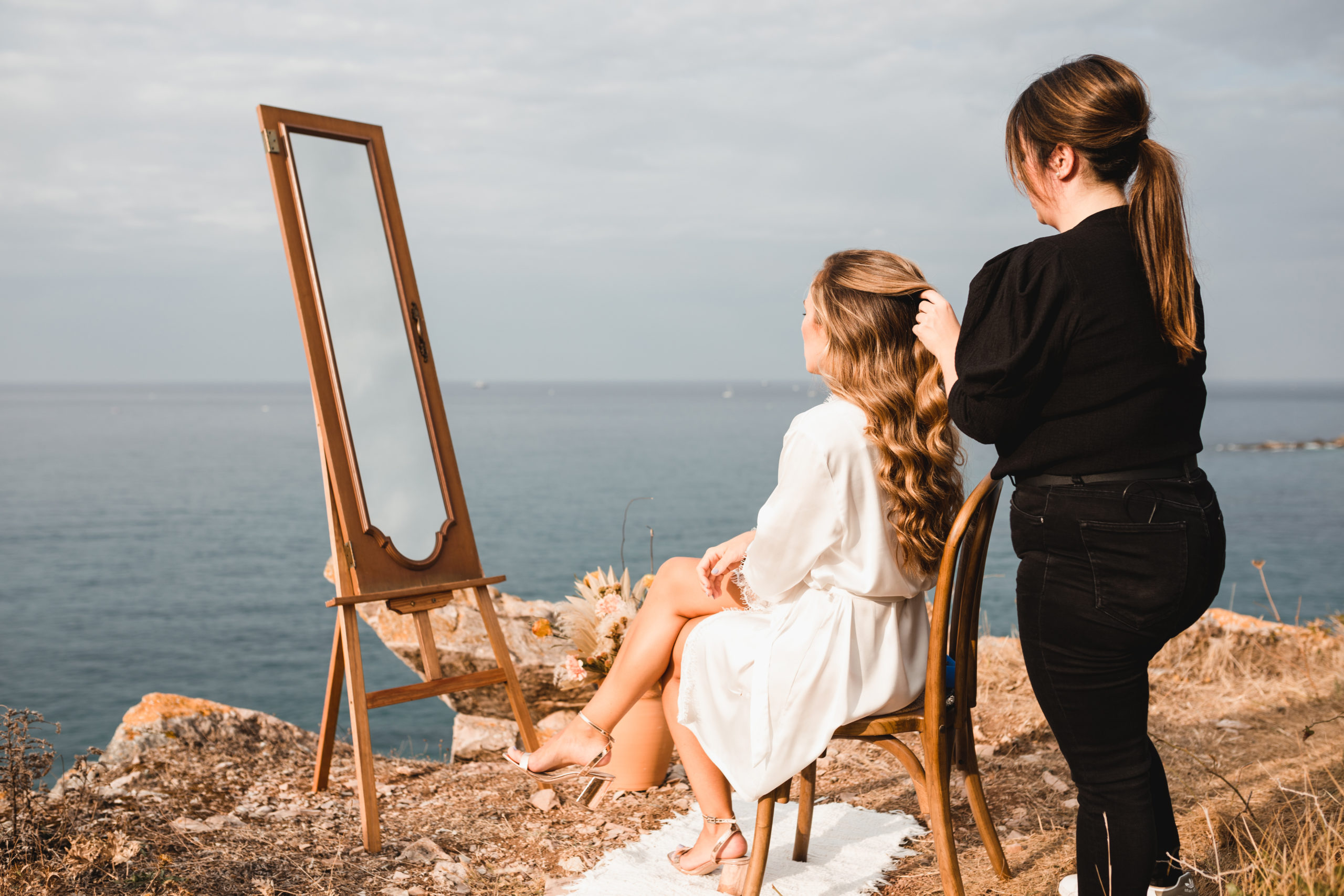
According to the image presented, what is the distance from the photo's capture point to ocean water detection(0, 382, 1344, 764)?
42.6 feet

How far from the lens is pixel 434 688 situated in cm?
338

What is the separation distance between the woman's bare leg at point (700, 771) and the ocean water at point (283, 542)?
3.26 ft

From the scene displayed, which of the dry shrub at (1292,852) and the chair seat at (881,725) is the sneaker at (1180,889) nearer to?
the dry shrub at (1292,852)

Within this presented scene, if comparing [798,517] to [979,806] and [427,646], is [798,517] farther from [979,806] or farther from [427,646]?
[427,646]

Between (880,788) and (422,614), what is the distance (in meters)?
1.87

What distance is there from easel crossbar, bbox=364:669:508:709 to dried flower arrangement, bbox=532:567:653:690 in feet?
0.88

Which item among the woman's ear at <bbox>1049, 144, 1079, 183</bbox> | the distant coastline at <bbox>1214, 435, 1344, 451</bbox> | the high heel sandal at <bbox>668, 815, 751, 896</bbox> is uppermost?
the woman's ear at <bbox>1049, 144, 1079, 183</bbox>

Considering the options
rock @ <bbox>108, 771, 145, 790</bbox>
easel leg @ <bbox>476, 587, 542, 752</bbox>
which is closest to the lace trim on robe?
easel leg @ <bbox>476, 587, 542, 752</bbox>

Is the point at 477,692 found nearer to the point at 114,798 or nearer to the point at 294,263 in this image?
the point at 114,798

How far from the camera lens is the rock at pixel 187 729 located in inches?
143

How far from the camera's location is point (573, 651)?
3818 mm

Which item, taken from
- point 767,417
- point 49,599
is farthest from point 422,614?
point 767,417

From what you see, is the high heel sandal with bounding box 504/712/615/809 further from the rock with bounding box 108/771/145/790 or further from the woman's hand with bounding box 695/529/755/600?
the rock with bounding box 108/771/145/790

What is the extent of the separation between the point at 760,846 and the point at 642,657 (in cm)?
58
